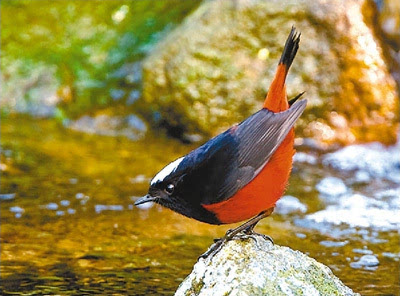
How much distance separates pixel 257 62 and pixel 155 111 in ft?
4.70

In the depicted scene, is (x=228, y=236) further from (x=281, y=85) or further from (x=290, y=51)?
(x=290, y=51)

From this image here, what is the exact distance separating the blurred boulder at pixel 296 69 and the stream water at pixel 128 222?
Answer: 0.44m

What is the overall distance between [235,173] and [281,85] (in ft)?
1.82

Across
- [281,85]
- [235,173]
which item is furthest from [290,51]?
[235,173]

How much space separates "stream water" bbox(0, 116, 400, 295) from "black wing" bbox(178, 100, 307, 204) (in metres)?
0.98

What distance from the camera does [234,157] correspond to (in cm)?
352

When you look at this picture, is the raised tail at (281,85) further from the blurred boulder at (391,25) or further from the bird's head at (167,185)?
the blurred boulder at (391,25)

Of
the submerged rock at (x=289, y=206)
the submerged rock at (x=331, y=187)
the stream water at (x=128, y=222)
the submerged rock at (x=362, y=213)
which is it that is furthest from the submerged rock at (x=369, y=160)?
the submerged rock at (x=289, y=206)

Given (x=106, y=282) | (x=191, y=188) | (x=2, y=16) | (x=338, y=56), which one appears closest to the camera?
(x=191, y=188)

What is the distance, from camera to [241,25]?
793cm

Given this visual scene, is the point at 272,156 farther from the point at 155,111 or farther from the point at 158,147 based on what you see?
the point at 155,111

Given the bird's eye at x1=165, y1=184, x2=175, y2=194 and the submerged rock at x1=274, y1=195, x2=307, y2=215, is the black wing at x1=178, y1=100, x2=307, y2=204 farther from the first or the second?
the submerged rock at x1=274, y1=195, x2=307, y2=215

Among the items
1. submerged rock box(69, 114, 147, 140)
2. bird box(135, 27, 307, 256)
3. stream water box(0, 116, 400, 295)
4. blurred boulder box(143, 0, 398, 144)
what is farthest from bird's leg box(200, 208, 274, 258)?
submerged rock box(69, 114, 147, 140)

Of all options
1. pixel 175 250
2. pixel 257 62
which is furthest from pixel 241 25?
pixel 175 250
